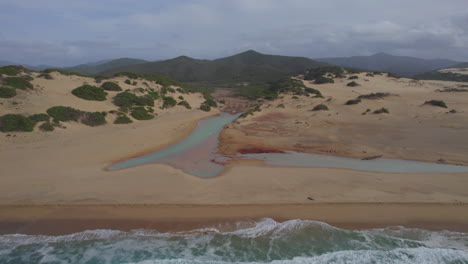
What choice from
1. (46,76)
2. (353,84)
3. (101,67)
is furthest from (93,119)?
(101,67)

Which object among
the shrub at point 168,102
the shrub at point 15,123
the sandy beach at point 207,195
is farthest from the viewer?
the shrub at point 168,102

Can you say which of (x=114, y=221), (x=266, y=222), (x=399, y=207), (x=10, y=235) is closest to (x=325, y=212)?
(x=266, y=222)

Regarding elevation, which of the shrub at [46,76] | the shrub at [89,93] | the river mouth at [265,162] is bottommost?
the river mouth at [265,162]

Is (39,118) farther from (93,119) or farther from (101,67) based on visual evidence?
(101,67)

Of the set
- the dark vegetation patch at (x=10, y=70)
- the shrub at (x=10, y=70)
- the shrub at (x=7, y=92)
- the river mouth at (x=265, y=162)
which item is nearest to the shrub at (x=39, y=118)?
the shrub at (x=7, y=92)

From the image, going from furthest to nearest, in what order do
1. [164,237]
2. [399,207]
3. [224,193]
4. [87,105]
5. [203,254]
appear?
1. [87,105]
2. [224,193]
3. [399,207]
4. [164,237]
5. [203,254]

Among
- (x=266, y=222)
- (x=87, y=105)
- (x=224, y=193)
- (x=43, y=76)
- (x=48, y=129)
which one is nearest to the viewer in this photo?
(x=266, y=222)

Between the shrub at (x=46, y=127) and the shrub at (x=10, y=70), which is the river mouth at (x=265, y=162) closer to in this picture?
the shrub at (x=46, y=127)

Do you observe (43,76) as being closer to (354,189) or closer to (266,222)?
(266,222)
